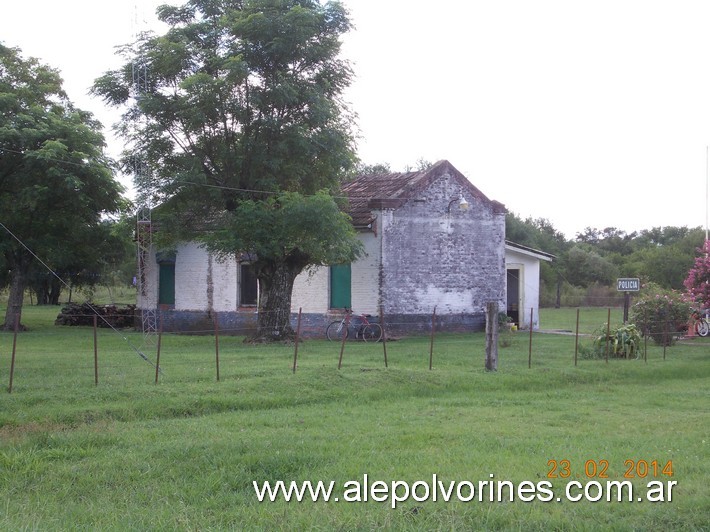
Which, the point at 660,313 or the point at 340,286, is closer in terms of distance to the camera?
the point at 660,313

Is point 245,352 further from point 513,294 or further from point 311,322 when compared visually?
point 513,294

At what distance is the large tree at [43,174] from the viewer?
26.8m

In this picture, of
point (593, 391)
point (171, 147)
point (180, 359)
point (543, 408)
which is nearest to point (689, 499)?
point (543, 408)

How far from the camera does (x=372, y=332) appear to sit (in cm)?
2561

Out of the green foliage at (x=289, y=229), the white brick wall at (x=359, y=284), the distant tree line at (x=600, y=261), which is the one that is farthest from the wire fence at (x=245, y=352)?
the distant tree line at (x=600, y=261)

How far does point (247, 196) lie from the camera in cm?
2312

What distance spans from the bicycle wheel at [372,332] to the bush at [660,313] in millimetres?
8162

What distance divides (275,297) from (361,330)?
3648 millimetres

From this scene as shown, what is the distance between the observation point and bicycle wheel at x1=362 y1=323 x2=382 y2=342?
2558cm

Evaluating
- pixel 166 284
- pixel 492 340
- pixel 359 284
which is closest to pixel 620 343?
pixel 492 340

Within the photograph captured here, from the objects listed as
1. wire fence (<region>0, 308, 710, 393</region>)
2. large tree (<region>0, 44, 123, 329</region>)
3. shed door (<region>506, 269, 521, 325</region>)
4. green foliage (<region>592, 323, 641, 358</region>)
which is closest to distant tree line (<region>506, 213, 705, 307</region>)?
shed door (<region>506, 269, 521, 325</region>)

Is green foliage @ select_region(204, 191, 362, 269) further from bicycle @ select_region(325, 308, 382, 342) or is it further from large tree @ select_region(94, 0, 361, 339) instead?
bicycle @ select_region(325, 308, 382, 342)

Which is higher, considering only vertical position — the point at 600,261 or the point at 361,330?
the point at 600,261

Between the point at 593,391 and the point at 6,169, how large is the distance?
71.8ft
